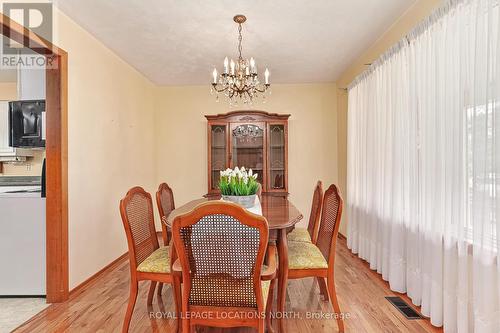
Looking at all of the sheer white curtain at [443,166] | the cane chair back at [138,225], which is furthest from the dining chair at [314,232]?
the cane chair back at [138,225]

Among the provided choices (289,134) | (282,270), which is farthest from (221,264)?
(289,134)

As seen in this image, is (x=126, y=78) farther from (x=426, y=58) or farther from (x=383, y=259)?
(x=383, y=259)

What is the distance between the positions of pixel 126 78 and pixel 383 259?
3.80 metres

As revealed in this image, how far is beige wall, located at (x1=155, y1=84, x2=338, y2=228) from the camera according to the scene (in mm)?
4930

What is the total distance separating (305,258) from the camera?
2.13 m

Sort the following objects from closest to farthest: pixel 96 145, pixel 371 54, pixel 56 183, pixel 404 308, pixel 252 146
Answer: pixel 404 308
pixel 56 183
pixel 96 145
pixel 371 54
pixel 252 146

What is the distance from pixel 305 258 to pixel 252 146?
274cm

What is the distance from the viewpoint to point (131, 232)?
197cm

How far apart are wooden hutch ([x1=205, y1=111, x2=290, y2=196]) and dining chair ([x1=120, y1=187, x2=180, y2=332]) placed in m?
2.39

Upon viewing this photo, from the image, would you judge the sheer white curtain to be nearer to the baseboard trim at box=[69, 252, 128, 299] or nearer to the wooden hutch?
the wooden hutch

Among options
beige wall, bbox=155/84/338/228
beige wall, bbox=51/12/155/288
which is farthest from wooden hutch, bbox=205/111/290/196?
beige wall, bbox=51/12/155/288

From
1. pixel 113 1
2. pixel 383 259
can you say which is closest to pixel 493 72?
pixel 383 259

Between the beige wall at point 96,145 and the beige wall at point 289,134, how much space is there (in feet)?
2.63

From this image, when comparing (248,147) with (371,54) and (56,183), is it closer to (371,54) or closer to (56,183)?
(371,54)
